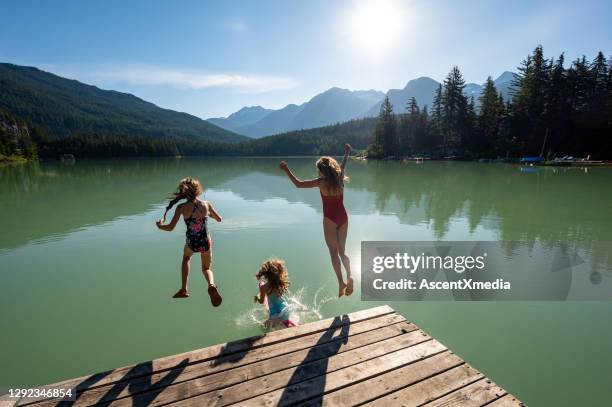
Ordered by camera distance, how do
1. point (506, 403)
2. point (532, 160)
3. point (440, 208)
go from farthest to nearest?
point (532, 160), point (440, 208), point (506, 403)

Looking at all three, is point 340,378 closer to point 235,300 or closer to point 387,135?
point 235,300

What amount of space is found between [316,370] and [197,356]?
1.48 m

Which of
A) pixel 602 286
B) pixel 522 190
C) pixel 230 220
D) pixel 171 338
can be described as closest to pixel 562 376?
pixel 602 286

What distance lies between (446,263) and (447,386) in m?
7.17

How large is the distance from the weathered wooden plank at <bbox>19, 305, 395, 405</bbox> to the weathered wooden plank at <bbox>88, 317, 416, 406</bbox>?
215mm

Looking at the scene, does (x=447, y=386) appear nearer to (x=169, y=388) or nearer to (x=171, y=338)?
(x=169, y=388)

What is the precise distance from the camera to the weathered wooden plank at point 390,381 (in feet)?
11.4

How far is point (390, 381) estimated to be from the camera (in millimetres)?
3723

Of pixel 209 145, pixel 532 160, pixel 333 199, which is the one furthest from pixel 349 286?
pixel 209 145

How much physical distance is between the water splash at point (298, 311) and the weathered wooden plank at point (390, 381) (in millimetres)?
2959

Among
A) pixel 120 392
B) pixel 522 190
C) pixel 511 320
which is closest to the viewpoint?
pixel 120 392

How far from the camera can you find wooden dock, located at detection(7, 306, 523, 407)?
3.47 metres

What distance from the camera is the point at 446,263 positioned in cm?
1028

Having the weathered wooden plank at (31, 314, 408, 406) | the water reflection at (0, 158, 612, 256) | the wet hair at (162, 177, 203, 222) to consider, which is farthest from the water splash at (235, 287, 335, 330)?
the water reflection at (0, 158, 612, 256)
